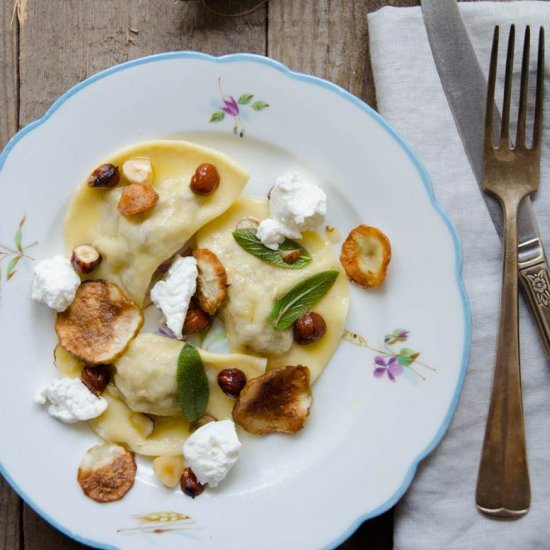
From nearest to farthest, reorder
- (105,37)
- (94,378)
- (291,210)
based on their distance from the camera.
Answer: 1. (291,210)
2. (94,378)
3. (105,37)

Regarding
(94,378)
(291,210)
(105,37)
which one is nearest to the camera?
(291,210)

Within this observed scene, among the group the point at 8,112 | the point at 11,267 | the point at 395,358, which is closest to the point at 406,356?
the point at 395,358

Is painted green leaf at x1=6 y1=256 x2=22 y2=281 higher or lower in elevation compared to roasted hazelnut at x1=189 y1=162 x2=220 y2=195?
lower

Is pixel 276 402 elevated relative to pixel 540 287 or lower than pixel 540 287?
lower

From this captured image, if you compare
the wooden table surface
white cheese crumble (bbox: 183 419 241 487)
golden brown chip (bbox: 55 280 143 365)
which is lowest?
white cheese crumble (bbox: 183 419 241 487)

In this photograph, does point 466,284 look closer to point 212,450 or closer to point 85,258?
point 212,450

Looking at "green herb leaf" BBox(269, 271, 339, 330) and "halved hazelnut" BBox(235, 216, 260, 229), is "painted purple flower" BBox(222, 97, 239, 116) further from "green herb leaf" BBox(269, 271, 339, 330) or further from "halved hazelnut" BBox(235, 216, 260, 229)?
"green herb leaf" BBox(269, 271, 339, 330)

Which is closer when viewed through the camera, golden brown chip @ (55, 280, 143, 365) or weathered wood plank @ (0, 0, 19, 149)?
golden brown chip @ (55, 280, 143, 365)

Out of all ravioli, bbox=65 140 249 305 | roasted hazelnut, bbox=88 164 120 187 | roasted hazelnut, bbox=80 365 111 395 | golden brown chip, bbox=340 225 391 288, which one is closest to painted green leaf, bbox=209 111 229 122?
ravioli, bbox=65 140 249 305
